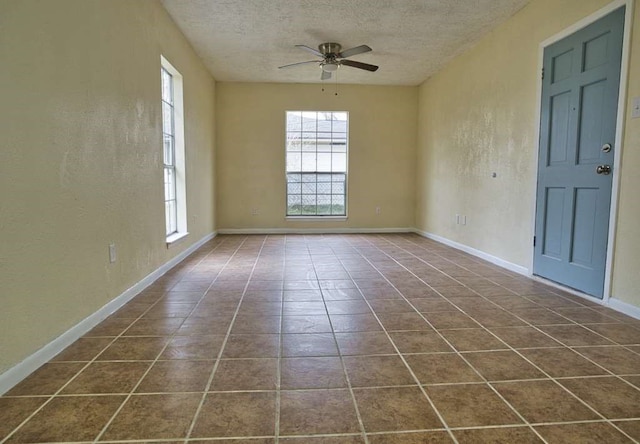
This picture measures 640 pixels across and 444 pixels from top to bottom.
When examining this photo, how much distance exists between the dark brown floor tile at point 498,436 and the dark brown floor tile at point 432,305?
1321mm

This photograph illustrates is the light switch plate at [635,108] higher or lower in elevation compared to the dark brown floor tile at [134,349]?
higher

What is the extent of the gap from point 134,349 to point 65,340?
37cm

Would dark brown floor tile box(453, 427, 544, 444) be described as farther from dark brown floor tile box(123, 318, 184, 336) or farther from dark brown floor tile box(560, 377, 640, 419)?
dark brown floor tile box(123, 318, 184, 336)

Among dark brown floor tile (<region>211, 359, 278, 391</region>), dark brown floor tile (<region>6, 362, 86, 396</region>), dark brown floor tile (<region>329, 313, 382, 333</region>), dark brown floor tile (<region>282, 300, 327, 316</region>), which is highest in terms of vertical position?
dark brown floor tile (<region>329, 313, 382, 333</region>)

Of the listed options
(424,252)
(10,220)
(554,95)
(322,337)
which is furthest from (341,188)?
(10,220)

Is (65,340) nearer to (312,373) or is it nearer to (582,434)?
(312,373)

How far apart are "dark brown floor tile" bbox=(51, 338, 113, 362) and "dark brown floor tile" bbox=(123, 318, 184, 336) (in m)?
0.15

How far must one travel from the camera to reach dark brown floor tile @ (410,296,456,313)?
274 cm

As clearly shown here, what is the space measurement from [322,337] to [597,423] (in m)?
1.28

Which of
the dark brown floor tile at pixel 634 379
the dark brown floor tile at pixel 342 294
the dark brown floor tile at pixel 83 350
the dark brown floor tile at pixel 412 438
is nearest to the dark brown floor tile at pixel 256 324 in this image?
the dark brown floor tile at pixel 342 294

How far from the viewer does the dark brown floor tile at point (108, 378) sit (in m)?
1.65

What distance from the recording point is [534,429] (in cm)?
139

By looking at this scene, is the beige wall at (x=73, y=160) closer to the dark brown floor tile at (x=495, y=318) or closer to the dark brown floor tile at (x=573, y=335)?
the dark brown floor tile at (x=495, y=318)

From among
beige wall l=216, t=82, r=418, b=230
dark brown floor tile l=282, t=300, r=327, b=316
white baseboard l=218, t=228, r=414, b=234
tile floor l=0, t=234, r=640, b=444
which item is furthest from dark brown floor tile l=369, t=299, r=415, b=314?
beige wall l=216, t=82, r=418, b=230
